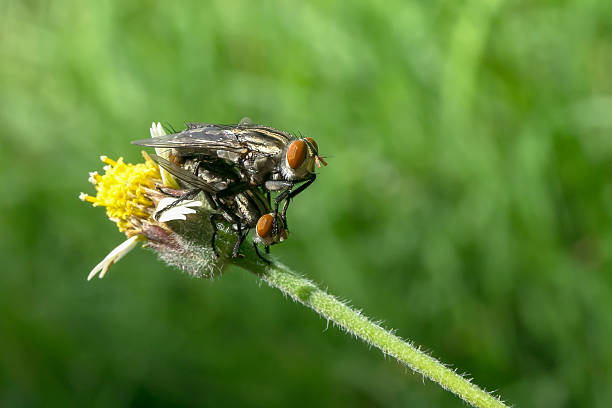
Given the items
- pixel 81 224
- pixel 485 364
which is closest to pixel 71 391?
pixel 81 224

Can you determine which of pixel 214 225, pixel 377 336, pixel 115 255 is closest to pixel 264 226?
pixel 214 225

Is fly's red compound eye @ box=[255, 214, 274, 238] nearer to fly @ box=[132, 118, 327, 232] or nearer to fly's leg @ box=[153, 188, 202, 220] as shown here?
fly @ box=[132, 118, 327, 232]

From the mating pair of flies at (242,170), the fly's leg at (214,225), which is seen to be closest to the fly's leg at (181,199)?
the mating pair of flies at (242,170)

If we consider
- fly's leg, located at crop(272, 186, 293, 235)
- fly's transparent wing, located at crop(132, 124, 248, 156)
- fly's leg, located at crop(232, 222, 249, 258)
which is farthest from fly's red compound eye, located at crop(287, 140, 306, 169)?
fly's leg, located at crop(232, 222, 249, 258)

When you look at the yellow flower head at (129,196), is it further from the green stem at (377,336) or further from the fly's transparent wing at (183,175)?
the green stem at (377,336)

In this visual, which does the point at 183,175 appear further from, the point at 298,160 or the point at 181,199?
the point at 298,160

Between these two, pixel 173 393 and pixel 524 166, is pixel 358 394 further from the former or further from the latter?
pixel 524 166

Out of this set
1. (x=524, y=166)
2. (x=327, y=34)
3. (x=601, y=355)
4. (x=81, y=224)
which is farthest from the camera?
(x=81, y=224)
